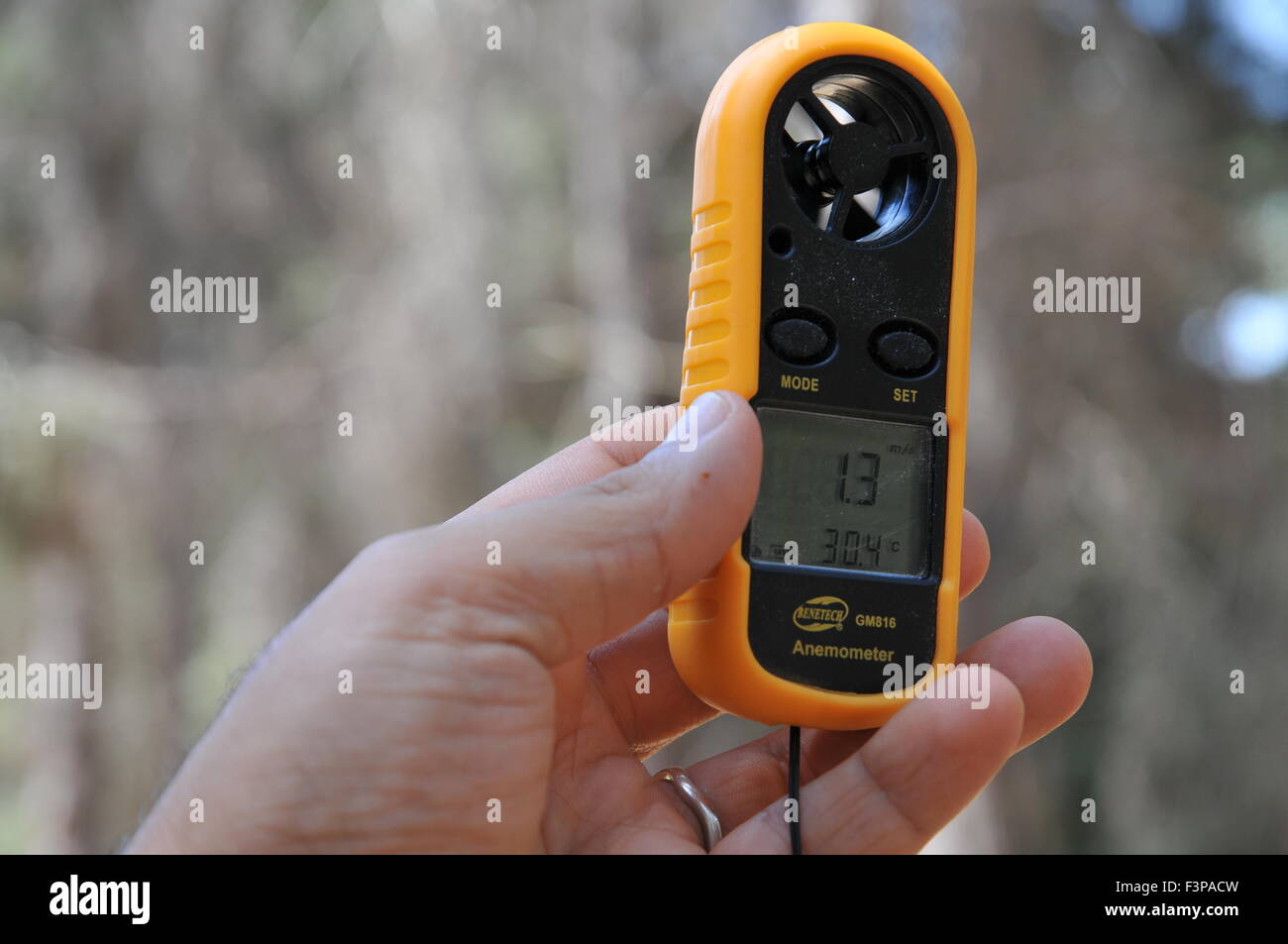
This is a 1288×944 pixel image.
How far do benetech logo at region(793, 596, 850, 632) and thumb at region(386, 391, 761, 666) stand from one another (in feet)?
0.44

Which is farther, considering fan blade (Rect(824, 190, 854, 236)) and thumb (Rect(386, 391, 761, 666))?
fan blade (Rect(824, 190, 854, 236))

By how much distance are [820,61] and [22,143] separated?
2.85m

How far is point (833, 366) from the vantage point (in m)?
1.36

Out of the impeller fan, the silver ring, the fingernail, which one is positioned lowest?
the silver ring

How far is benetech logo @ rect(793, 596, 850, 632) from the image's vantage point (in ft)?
4.25

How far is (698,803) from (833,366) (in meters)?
0.56

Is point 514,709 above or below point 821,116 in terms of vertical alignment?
below

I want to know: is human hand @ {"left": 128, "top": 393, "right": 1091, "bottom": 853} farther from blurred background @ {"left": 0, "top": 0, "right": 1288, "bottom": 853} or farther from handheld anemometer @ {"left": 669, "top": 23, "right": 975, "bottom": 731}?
blurred background @ {"left": 0, "top": 0, "right": 1288, "bottom": 853}

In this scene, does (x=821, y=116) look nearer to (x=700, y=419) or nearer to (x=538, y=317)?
(x=700, y=419)

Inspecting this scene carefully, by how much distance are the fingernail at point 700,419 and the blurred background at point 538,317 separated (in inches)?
71.5

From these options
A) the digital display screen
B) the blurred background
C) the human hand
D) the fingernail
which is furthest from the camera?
the blurred background

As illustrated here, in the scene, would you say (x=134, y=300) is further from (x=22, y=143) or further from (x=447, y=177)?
(x=447, y=177)

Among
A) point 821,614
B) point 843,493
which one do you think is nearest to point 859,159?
point 843,493

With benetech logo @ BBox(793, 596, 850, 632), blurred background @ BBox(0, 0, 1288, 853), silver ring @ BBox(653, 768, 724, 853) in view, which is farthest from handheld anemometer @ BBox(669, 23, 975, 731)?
blurred background @ BBox(0, 0, 1288, 853)
